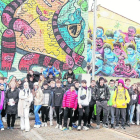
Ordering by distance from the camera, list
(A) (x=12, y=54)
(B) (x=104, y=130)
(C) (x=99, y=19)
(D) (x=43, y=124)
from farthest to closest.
Answer: (C) (x=99, y=19), (A) (x=12, y=54), (D) (x=43, y=124), (B) (x=104, y=130)

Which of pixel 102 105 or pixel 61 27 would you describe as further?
pixel 61 27

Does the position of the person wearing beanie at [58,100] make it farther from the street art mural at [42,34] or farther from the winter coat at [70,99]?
the street art mural at [42,34]

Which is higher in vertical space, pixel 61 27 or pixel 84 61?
pixel 61 27

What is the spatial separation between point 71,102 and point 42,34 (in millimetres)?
6187

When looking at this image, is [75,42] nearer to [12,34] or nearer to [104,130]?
[12,34]

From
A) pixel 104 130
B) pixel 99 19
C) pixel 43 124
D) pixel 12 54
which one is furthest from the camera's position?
pixel 99 19

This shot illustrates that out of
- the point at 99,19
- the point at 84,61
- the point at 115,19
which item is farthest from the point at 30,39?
the point at 115,19

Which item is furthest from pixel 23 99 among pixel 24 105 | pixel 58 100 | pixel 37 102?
pixel 58 100

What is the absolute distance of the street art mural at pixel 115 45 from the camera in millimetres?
17125

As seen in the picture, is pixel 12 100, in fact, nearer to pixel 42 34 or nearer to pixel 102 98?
pixel 102 98

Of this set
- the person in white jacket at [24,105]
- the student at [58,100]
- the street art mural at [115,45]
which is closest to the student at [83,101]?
the student at [58,100]

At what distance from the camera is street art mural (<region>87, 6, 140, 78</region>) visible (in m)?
17.1

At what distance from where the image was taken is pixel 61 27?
465 inches

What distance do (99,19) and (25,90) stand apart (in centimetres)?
1236
